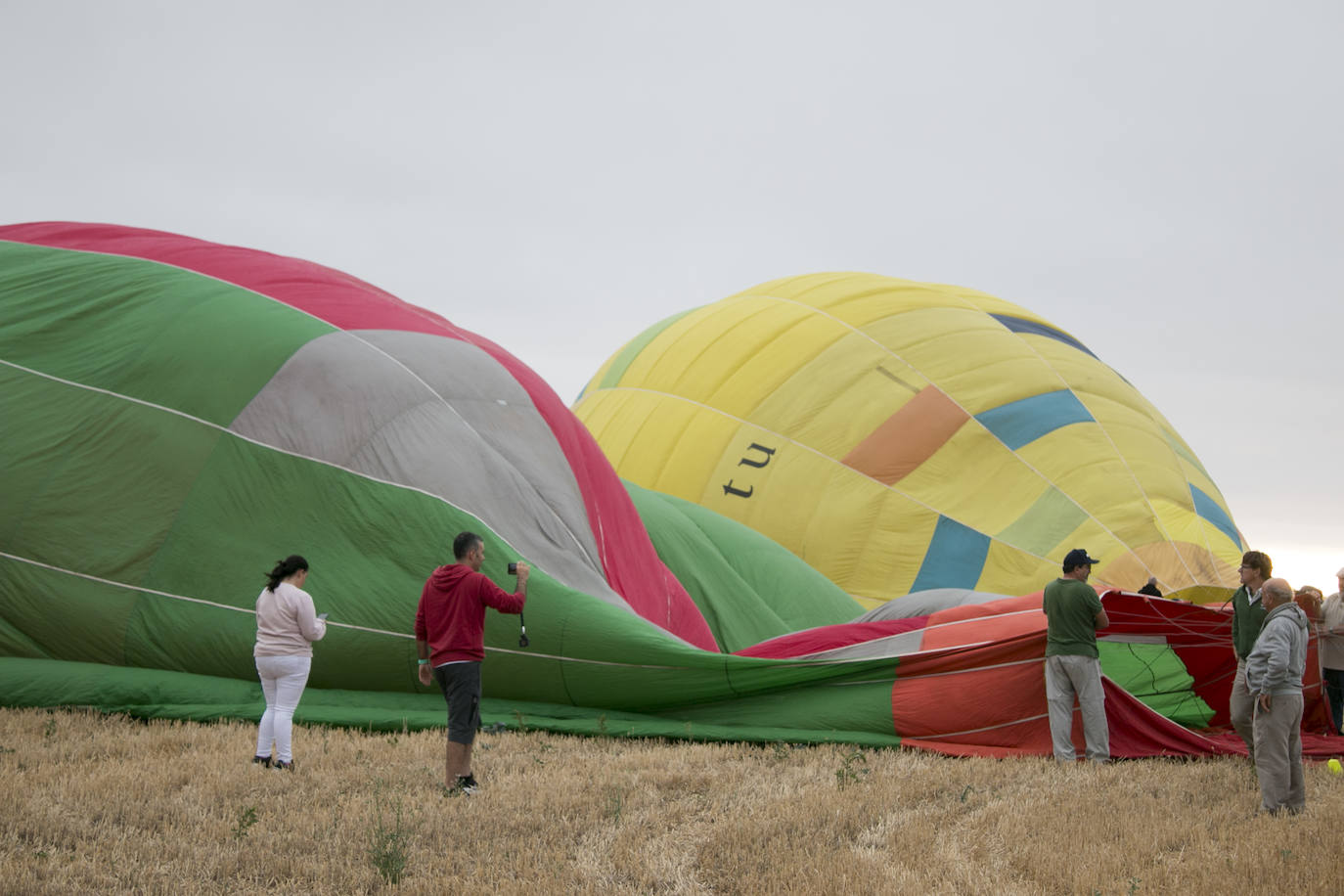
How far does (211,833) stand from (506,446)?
440cm

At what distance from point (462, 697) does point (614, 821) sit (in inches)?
36.9

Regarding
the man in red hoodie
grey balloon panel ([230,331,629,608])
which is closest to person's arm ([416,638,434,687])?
the man in red hoodie

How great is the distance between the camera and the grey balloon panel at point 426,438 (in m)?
8.19

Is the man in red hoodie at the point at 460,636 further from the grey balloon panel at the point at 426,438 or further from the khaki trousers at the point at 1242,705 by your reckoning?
the khaki trousers at the point at 1242,705

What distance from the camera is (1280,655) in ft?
18.6

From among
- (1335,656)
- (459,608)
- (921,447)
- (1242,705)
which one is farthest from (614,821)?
(921,447)

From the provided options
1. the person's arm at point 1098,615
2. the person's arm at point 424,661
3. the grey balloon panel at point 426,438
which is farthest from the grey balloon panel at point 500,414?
the person's arm at point 1098,615

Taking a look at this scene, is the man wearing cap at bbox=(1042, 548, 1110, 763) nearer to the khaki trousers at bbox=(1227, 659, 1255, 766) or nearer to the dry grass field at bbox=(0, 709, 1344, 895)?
the dry grass field at bbox=(0, 709, 1344, 895)

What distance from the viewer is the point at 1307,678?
8.55 m

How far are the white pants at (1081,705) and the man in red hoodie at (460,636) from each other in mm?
3387

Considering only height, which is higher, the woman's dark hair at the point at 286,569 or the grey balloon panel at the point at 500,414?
the grey balloon panel at the point at 500,414

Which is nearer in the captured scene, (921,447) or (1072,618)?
(1072,618)

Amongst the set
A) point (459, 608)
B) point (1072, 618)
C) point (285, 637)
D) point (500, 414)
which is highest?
point (500, 414)

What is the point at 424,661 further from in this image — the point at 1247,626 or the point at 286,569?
the point at 1247,626
